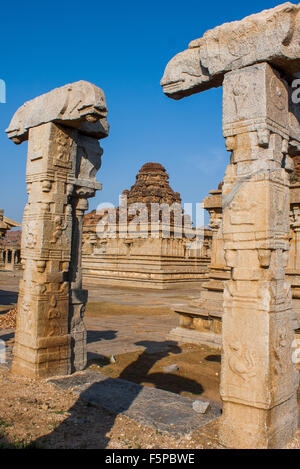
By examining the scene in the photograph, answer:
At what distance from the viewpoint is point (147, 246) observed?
21.2 metres

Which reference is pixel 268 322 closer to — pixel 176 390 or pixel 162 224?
pixel 176 390

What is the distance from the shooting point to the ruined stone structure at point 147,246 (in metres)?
Answer: 20.5

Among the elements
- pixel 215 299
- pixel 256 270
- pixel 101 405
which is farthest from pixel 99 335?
pixel 256 270

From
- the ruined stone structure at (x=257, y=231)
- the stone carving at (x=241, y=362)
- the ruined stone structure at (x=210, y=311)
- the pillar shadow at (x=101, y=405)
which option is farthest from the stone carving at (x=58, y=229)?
the ruined stone structure at (x=210, y=311)

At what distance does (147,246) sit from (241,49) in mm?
18030

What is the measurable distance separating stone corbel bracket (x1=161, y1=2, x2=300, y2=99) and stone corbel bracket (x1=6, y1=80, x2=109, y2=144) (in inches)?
49.2

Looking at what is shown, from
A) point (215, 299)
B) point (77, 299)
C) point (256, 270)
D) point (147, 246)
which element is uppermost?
point (147, 246)

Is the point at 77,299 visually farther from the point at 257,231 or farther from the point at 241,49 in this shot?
the point at 241,49

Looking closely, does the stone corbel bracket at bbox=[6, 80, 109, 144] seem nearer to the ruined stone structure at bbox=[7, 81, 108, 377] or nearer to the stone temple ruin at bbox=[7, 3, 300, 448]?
the ruined stone structure at bbox=[7, 81, 108, 377]

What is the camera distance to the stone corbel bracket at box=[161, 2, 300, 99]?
3.14m

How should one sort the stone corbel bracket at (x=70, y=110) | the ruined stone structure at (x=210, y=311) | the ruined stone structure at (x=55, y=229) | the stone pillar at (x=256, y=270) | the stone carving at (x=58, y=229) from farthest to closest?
1. the ruined stone structure at (x=210, y=311)
2. the stone carving at (x=58, y=229)
3. the ruined stone structure at (x=55, y=229)
4. the stone corbel bracket at (x=70, y=110)
5. the stone pillar at (x=256, y=270)

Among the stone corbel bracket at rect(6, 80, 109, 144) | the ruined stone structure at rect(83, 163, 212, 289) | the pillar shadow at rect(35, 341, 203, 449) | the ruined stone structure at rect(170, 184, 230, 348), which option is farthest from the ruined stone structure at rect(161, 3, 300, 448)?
the ruined stone structure at rect(83, 163, 212, 289)

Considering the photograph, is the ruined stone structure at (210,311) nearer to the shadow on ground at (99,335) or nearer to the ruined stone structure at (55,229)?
the shadow on ground at (99,335)

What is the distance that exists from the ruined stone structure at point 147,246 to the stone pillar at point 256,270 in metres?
16.0
